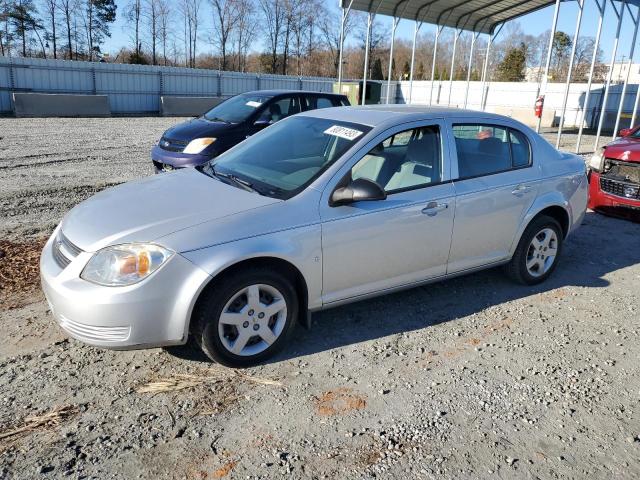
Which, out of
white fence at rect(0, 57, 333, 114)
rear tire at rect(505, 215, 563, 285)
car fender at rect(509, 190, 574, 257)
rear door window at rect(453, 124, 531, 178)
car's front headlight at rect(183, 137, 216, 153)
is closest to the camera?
rear door window at rect(453, 124, 531, 178)

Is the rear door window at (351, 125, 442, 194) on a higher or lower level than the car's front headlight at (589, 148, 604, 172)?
higher

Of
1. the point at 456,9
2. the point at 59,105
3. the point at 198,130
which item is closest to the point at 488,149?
the point at 198,130

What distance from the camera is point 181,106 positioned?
24828 millimetres

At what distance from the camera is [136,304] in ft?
9.96

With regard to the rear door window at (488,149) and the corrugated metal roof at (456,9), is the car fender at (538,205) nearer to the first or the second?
the rear door window at (488,149)

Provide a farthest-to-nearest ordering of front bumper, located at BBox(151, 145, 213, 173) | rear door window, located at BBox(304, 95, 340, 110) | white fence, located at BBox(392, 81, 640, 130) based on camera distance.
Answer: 1. white fence, located at BBox(392, 81, 640, 130)
2. rear door window, located at BBox(304, 95, 340, 110)
3. front bumper, located at BBox(151, 145, 213, 173)

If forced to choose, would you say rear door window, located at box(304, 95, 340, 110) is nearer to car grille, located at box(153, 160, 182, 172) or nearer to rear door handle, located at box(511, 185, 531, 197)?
car grille, located at box(153, 160, 182, 172)

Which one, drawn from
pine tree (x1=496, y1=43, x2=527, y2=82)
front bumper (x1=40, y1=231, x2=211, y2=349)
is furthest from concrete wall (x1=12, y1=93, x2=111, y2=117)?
pine tree (x1=496, y1=43, x2=527, y2=82)

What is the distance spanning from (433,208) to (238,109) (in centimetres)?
592

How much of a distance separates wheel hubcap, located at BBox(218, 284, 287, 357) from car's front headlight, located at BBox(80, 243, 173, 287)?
1.71 feet

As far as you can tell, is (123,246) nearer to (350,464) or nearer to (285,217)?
(285,217)

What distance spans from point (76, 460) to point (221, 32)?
5566 centimetres

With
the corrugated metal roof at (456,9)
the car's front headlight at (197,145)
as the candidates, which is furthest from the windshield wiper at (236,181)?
the corrugated metal roof at (456,9)

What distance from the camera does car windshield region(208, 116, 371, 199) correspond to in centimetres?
377
